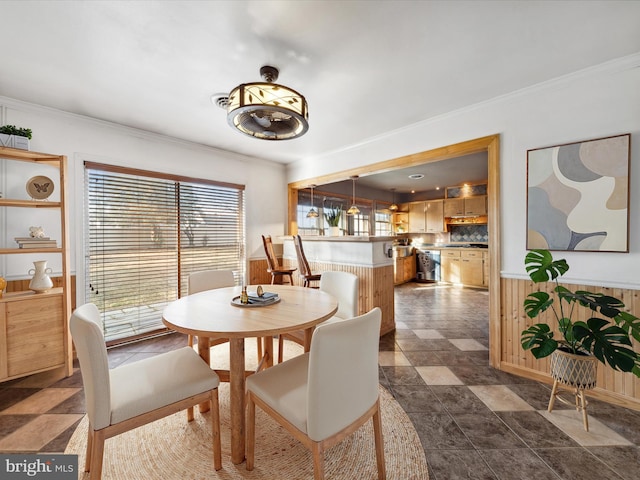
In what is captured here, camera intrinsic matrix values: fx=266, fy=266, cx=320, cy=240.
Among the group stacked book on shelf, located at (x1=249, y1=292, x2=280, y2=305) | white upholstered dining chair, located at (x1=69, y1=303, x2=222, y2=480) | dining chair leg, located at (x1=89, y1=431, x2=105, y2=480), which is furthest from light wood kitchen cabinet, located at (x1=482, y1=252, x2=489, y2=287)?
dining chair leg, located at (x1=89, y1=431, x2=105, y2=480)

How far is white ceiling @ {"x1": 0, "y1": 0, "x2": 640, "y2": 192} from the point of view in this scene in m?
1.50

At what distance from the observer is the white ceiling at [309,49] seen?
1.50 m

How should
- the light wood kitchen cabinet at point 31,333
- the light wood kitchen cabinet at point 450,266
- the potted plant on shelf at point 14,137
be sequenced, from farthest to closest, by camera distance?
1. the light wood kitchen cabinet at point 450,266
2. the potted plant on shelf at point 14,137
3. the light wood kitchen cabinet at point 31,333

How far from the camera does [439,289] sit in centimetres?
614

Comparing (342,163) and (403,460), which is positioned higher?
(342,163)

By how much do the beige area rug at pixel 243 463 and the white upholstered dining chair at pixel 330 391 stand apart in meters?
0.18

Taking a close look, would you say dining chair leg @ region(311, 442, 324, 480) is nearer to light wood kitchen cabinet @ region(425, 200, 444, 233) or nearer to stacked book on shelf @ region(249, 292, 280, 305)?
stacked book on shelf @ region(249, 292, 280, 305)

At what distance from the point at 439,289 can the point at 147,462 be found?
5964mm

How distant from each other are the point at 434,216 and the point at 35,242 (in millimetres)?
7300

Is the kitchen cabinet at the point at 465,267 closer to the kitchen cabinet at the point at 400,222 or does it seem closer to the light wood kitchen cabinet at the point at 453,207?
the light wood kitchen cabinet at the point at 453,207

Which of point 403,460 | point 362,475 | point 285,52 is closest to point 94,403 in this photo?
point 362,475

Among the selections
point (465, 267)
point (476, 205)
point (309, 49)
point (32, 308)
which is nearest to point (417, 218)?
point (476, 205)

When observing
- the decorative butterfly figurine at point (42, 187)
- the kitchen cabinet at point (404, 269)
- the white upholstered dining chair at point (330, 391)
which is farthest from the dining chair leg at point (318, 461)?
the kitchen cabinet at point (404, 269)

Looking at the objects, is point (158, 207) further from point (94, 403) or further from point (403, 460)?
point (403, 460)
